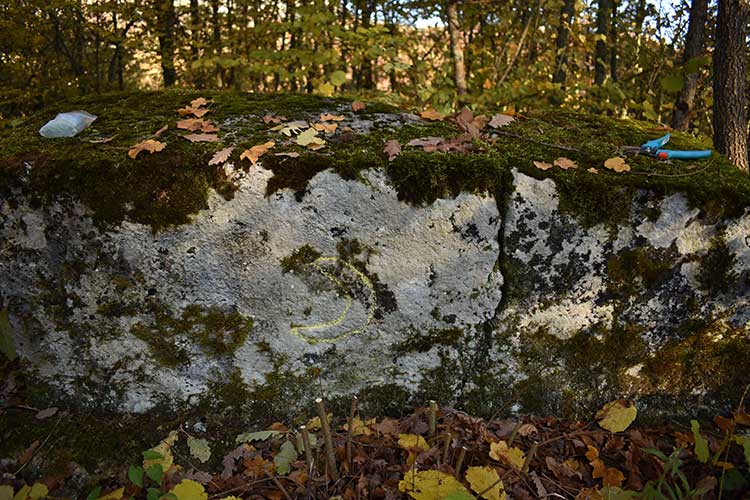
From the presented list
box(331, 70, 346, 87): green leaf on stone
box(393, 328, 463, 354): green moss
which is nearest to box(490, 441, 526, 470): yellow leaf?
box(393, 328, 463, 354): green moss

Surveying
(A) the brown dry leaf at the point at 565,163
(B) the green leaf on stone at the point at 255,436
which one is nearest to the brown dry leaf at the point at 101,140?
(B) the green leaf on stone at the point at 255,436

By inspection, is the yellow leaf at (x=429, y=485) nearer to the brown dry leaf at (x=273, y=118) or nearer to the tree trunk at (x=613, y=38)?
the brown dry leaf at (x=273, y=118)

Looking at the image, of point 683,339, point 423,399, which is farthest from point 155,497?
point 683,339

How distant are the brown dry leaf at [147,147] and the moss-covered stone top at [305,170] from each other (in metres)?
0.02

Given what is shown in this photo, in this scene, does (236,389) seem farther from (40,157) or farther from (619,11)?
(619,11)

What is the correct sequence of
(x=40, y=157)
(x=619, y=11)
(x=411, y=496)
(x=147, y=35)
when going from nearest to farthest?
(x=411, y=496) < (x=40, y=157) < (x=619, y=11) < (x=147, y=35)

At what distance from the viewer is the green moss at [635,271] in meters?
2.40

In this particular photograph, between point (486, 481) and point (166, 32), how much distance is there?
31.8 feet

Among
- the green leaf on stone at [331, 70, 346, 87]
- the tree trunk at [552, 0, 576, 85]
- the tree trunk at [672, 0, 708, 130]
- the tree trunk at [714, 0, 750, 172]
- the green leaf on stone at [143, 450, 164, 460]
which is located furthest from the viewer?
the tree trunk at [552, 0, 576, 85]

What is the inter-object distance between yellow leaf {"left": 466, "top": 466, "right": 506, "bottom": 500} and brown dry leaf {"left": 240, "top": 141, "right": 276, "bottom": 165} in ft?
5.61

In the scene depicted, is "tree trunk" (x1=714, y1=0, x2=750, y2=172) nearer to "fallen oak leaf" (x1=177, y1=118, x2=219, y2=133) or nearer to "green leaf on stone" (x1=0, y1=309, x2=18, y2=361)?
"fallen oak leaf" (x1=177, y1=118, x2=219, y2=133)

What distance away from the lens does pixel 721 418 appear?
2562 millimetres

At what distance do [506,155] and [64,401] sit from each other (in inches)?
104

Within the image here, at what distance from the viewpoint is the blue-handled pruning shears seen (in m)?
2.61
